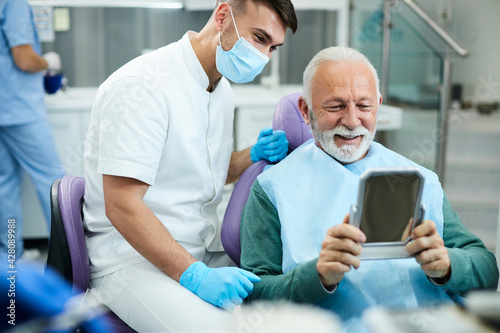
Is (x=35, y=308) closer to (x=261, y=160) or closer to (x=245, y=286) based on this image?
(x=245, y=286)

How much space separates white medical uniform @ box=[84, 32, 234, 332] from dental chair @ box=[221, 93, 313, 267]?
0.09m

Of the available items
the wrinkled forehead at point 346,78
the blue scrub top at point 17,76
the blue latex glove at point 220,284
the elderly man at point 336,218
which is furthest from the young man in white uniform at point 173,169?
the blue scrub top at point 17,76

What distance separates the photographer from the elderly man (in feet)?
4.04

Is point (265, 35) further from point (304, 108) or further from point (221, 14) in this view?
point (304, 108)

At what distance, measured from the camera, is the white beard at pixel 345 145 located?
1.36 m

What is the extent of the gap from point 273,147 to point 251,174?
0.11m

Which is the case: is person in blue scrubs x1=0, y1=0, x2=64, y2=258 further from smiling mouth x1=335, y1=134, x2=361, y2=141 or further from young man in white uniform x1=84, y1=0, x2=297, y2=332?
smiling mouth x1=335, y1=134, x2=361, y2=141

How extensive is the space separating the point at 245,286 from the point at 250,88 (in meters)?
2.70

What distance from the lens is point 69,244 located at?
142 centimetres

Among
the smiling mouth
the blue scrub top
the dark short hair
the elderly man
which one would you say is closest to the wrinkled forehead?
the elderly man

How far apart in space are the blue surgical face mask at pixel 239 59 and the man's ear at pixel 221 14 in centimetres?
2

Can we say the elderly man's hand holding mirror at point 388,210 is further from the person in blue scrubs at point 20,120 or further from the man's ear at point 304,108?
the person in blue scrubs at point 20,120

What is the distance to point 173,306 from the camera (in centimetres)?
129

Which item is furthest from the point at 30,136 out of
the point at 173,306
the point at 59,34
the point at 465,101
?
the point at 465,101
